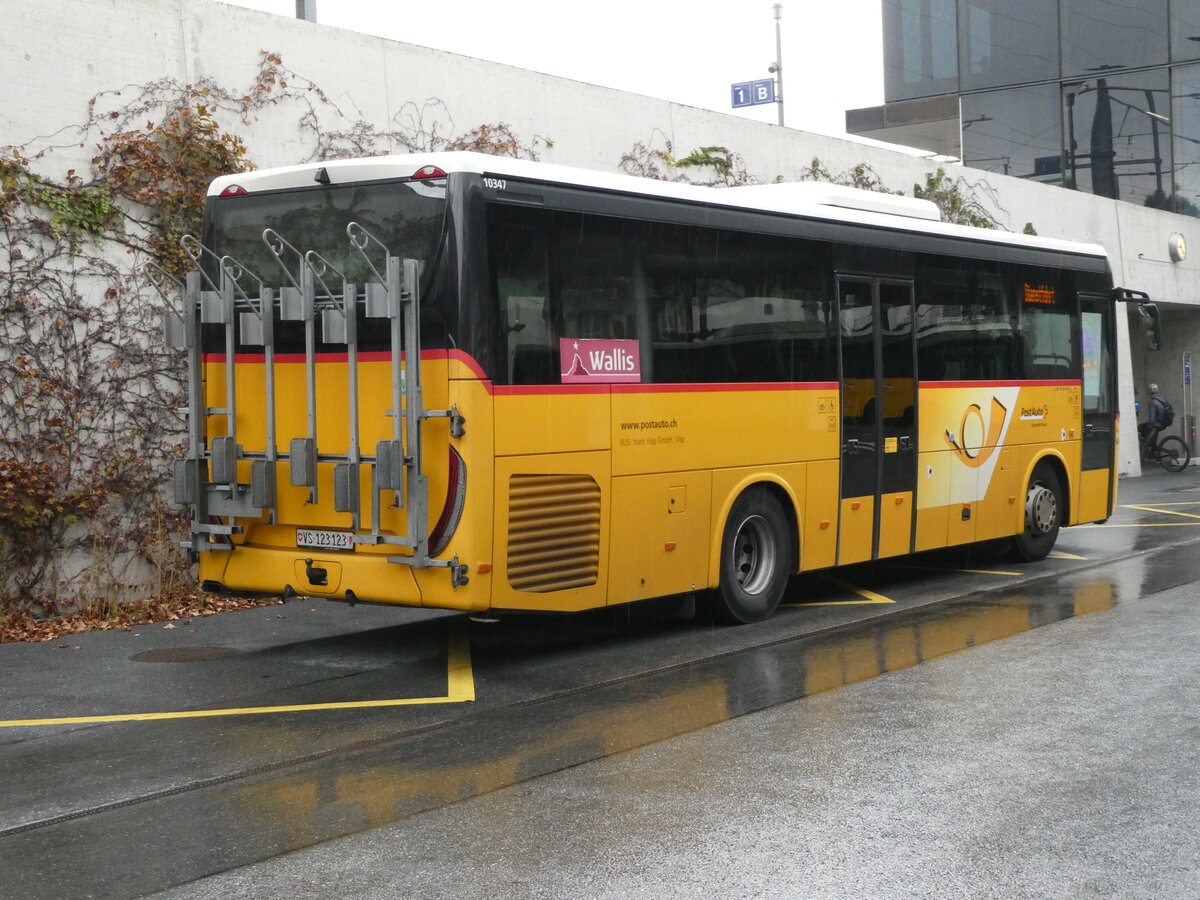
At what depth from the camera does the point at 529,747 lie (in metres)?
7.05

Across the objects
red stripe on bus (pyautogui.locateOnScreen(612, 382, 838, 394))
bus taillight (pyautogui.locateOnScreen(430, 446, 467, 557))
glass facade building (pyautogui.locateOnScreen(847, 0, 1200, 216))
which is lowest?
bus taillight (pyautogui.locateOnScreen(430, 446, 467, 557))

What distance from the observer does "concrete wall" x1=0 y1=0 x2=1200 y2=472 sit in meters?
11.4

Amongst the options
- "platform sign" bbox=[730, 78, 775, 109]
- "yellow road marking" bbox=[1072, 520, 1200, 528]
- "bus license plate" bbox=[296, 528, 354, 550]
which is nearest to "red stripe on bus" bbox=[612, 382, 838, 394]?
"bus license plate" bbox=[296, 528, 354, 550]

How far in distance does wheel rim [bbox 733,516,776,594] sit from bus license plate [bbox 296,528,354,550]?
10.6 feet

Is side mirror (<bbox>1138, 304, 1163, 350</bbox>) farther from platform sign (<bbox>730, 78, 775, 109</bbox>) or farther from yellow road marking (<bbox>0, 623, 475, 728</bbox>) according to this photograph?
platform sign (<bbox>730, 78, 775, 109</bbox>)

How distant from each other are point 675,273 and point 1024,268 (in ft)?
17.4

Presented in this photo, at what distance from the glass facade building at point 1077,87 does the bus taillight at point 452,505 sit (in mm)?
29146

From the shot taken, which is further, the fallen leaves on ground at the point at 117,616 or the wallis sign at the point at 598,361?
the fallen leaves on ground at the point at 117,616

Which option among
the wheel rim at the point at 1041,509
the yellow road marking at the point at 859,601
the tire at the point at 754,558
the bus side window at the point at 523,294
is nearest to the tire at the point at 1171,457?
the wheel rim at the point at 1041,509

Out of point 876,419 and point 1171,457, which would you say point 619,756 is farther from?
→ point 1171,457

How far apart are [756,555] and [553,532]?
2.44 meters

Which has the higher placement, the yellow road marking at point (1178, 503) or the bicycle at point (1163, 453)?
the bicycle at point (1163, 453)

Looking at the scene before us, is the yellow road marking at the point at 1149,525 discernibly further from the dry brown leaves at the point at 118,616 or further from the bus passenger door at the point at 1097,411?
the dry brown leaves at the point at 118,616

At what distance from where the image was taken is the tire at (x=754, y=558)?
10.6m
